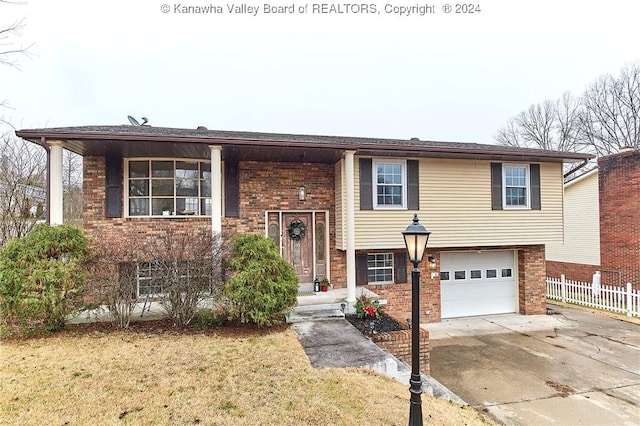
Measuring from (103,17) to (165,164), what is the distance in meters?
3.69

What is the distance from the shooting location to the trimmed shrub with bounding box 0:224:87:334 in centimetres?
564

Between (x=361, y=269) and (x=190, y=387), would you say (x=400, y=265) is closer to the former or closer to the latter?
(x=361, y=269)

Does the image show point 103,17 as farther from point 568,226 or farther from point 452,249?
point 568,226

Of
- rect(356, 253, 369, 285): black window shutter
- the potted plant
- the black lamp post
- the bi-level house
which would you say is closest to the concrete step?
the bi-level house

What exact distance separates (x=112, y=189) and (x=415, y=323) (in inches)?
304

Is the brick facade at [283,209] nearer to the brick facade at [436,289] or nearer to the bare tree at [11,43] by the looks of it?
the brick facade at [436,289]

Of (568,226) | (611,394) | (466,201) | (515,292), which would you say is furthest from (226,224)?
(568,226)

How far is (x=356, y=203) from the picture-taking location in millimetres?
8625

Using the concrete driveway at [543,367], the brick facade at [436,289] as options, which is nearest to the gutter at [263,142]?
the brick facade at [436,289]

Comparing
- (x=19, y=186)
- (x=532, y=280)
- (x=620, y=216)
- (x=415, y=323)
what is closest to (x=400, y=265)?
(x=532, y=280)

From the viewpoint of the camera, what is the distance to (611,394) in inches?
206

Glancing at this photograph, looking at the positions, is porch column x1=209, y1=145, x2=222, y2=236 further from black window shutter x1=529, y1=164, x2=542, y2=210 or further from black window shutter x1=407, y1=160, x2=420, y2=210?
black window shutter x1=529, y1=164, x2=542, y2=210

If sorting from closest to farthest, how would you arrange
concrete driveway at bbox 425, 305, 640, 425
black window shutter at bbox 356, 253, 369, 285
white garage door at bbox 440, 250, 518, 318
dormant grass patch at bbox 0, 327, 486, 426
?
dormant grass patch at bbox 0, 327, 486, 426
concrete driveway at bbox 425, 305, 640, 425
black window shutter at bbox 356, 253, 369, 285
white garage door at bbox 440, 250, 518, 318

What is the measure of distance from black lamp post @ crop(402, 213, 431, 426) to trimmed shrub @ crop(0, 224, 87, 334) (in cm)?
585
